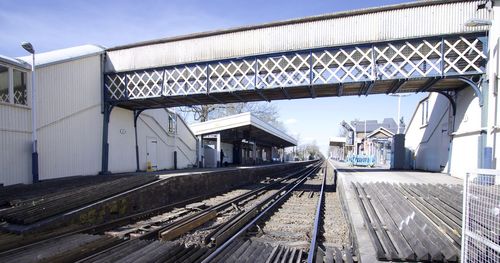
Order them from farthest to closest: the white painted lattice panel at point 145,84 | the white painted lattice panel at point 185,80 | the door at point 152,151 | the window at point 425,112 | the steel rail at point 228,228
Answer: the door at point 152,151 < the window at point 425,112 < the white painted lattice panel at point 145,84 < the white painted lattice panel at point 185,80 < the steel rail at point 228,228

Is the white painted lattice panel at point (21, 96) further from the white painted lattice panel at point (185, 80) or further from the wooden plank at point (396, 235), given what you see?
the wooden plank at point (396, 235)

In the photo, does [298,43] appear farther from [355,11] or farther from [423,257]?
[423,257]

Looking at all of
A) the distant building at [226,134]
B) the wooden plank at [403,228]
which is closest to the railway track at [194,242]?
the wooden plank at [403,228]

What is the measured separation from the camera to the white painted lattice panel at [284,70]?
13.8 metres

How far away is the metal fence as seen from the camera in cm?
313

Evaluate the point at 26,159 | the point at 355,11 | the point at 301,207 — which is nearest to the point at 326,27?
the point at 355,11

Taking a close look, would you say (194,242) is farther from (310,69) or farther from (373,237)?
(310,69)

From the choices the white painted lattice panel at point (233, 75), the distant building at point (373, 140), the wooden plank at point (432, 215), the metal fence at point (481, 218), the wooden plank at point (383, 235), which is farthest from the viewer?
the distant building at point (373, 140)

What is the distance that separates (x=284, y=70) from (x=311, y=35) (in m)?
2.06

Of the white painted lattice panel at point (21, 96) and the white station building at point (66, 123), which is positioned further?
the white painted lattice panel at point (21, 96)

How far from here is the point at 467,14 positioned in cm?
1195

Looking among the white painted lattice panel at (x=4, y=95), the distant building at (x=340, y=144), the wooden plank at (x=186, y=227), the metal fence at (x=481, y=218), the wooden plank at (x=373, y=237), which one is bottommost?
the distant building at (x=340, y=144)

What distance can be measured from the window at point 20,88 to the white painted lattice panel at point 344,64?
1244 cm

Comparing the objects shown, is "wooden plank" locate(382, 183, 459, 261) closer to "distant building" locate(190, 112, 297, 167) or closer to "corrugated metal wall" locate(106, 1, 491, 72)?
"corrugated metal wall" locate(106, 1, 491, 72)
